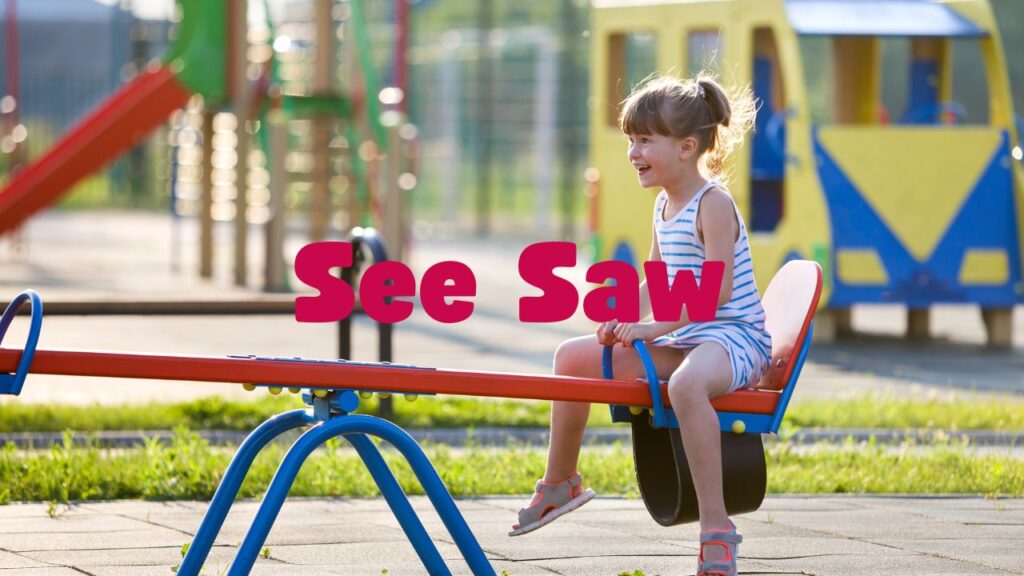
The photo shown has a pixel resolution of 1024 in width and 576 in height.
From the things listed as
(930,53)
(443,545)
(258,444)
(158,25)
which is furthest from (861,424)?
(158,25)

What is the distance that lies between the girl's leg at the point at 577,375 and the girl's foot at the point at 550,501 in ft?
0.07

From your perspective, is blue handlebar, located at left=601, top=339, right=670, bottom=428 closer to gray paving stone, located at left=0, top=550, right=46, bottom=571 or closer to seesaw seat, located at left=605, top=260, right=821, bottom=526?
seesaw seat, located at left=605, top=260, right=821, bottom=526

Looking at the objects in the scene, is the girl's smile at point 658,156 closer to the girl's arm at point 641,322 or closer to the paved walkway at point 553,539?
the girl's arm at point 641,322

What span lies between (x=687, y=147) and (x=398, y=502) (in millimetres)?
1149

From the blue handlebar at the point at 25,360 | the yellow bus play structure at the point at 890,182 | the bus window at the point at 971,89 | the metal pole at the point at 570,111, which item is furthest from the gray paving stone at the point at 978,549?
the metal pole at the point at 570,111

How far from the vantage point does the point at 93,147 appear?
1417 cm

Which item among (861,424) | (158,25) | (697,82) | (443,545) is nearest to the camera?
(697,82)

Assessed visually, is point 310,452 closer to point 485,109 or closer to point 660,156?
point 660,156

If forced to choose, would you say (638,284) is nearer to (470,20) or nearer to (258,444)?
(258,444)

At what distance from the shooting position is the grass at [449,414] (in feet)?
22.0

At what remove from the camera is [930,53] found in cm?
1205

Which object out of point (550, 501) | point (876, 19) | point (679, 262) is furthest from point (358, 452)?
point (876, 19)

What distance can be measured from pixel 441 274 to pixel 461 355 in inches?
236

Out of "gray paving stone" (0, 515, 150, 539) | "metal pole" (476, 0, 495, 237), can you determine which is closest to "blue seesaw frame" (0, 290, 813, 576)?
"gray paving stone" (0, 515, 150, 539)
